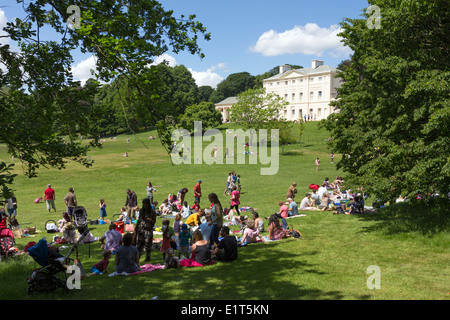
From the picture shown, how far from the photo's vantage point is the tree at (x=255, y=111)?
60.3 metres

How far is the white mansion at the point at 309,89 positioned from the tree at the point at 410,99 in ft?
268

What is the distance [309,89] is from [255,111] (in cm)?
4351

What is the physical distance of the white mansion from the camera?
318 ft

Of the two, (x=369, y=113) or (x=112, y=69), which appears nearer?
(x=112, y=69)

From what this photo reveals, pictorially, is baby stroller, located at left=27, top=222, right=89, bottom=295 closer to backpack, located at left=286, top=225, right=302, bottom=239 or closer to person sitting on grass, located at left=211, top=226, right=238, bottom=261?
person sitting on grass, located at left=211, top=226, right=238, bottom=261

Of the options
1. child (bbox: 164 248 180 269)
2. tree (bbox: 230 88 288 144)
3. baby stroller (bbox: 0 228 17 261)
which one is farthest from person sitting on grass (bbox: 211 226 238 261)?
tree (bbox: 230 88 288 144)

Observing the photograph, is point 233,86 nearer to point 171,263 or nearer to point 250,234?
point 250,234


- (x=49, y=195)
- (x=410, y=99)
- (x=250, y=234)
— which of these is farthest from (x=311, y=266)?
(x=49, y=195)

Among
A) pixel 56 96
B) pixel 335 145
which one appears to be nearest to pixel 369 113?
pixel 335 145

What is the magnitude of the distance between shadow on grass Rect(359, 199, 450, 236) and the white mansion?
Answer: 78894 mm

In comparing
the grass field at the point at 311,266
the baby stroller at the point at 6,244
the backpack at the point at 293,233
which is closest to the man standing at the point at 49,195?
the grass field at the point at 311,266

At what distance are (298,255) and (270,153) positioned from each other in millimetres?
41680

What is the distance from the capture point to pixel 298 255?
11.3 m
